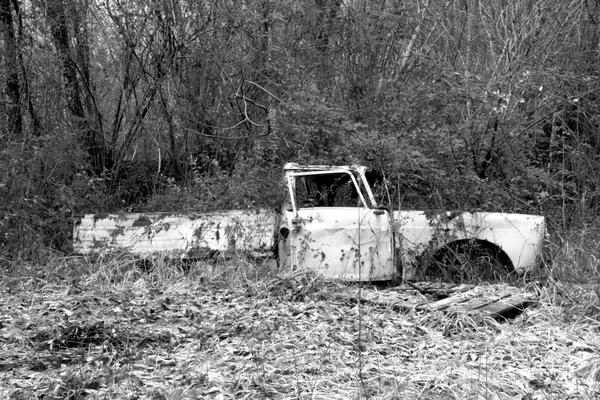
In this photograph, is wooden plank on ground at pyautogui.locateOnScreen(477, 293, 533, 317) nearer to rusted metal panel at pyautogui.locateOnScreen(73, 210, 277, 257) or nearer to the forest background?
the forest background

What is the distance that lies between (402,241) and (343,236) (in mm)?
649

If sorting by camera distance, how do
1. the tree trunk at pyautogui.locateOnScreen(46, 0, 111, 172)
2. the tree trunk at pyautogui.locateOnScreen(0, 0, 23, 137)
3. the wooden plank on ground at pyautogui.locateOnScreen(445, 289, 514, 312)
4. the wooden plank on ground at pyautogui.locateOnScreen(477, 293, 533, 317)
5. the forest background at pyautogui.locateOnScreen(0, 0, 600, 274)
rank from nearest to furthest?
the wooden plank on ground at pyautogui.locateOnScreen(477, 293, 533, 317) < the wooden plank on ground at pyautogui.locateOnScreen(445, 289, 514, 312) < the forest background at pyautogui.locateOnScreen(0, 0, 600, 274) < the tree trunk at pyautogui.locateOnScreen(0, 0, 23, 137) < the tree trunk at pyautogui.locateOnScreen(46, 0, 111, 172)

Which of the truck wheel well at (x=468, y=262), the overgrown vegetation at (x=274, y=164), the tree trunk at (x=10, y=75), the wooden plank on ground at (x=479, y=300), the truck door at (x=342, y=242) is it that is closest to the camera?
the overgrown vegetation at (x=274, y=164)

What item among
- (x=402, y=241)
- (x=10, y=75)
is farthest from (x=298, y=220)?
(x=10, y=75)

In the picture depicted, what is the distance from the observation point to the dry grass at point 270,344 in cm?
439

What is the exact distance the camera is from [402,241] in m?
7.72

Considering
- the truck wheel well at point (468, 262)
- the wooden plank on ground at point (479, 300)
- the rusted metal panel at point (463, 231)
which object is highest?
the rusted metal panel at point (463, 231)

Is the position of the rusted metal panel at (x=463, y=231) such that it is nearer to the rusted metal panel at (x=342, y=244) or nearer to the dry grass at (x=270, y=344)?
the rusted metal panel at (x=342, y=244)

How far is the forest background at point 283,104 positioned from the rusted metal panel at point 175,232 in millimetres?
836

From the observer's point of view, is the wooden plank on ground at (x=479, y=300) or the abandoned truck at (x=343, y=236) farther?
the abandoned truck at (x=343, y=236)

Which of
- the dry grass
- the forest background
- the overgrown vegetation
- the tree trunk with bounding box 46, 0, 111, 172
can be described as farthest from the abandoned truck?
the tree trunk with bounding box 46, 0, 111, 172

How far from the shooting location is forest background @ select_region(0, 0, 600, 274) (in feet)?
31.1

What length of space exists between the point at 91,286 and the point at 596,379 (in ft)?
15.7

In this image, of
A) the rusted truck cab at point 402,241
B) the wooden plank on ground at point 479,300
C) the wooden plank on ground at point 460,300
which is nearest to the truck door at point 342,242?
the rusted truck cab at point 402,241
